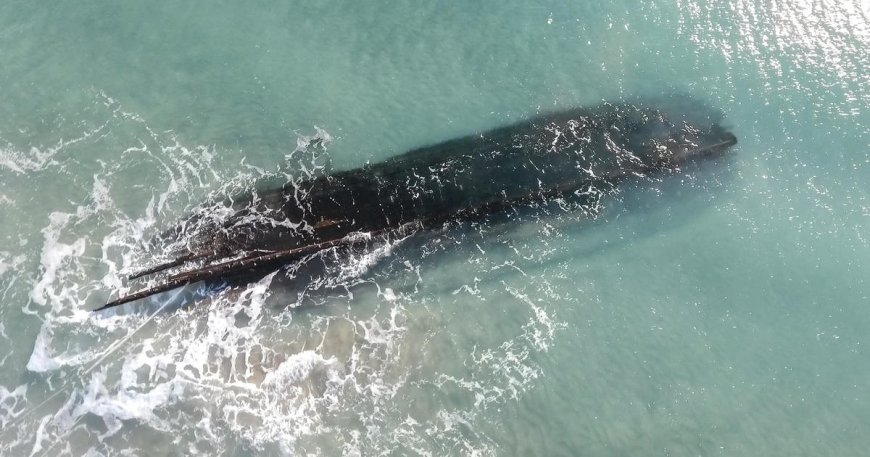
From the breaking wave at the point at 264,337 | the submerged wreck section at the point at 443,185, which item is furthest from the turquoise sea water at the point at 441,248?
the submerged wreck section at the point at 443,185

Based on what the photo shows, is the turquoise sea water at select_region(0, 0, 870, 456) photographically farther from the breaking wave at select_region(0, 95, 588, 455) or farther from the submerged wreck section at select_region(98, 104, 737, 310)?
the submerged wreck section at select_region(98, 104, 737, 310)

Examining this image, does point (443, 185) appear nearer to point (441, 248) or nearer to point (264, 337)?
point (441, 248)

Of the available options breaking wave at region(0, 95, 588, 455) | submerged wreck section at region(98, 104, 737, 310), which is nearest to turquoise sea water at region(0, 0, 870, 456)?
breaking wave at region(0, 95, 588, 455)

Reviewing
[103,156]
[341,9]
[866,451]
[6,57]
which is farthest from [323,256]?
[866,451]

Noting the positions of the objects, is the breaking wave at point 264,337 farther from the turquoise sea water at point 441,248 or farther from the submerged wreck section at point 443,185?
the submerged wreck section at point 443,185

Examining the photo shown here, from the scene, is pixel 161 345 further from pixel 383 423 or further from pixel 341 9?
pixel 341 9

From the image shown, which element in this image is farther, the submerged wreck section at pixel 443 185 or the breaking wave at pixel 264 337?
the submerged wreck section at pixel 443 185
